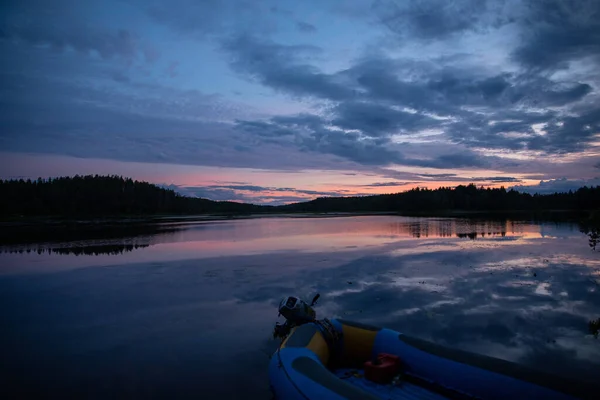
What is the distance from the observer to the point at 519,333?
23.2 ft

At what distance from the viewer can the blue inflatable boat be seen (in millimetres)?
3879

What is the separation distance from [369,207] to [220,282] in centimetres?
10478

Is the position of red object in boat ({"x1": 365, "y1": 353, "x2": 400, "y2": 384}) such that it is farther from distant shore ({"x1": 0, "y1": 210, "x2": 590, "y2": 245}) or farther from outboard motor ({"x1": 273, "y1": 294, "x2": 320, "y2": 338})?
distant shore ({"x1": 0, "y1": 210, "x2": 590, "y2": 245})

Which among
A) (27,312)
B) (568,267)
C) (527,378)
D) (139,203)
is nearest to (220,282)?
(27,312)

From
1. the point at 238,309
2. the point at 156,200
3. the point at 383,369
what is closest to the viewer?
the point at 383,369

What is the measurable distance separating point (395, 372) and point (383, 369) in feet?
0.75

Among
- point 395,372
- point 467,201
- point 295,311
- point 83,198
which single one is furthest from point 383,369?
point 467,201

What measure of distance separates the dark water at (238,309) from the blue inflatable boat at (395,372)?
39.1 inches

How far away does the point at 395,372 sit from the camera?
16.5 feet

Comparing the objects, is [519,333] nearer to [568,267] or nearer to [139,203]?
[568,267]

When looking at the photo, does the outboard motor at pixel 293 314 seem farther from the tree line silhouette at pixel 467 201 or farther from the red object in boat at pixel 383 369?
the tree line silhouette at pixel 467 201

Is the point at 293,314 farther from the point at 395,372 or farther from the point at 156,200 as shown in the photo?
the point at 156,200

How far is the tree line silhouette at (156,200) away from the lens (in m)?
68.3

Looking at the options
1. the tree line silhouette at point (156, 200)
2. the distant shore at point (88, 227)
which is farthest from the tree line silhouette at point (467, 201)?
the distant shore at point (88, 227)
